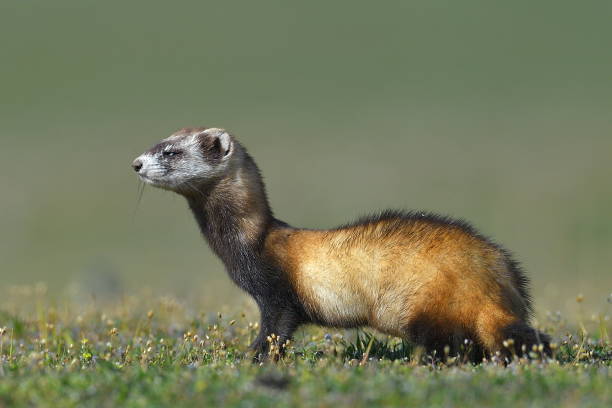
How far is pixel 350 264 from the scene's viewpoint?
8352 millimetres

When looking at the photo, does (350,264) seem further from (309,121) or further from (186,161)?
(309,121)

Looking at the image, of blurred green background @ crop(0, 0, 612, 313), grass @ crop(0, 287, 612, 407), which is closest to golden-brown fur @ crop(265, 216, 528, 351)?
grass @ crop(0, 287, 612, 407)

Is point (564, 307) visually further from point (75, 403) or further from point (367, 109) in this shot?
point (367, 109)

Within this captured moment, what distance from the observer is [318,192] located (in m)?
42.4

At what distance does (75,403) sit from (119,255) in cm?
3137

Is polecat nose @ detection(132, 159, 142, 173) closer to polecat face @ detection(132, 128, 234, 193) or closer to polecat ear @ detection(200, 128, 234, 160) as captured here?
polecat face @ detection(132, 128, 234, 193)

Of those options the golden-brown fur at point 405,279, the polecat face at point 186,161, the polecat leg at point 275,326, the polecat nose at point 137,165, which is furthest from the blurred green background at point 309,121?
the golden-brown fur at point 405,279

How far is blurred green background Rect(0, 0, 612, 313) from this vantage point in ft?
118

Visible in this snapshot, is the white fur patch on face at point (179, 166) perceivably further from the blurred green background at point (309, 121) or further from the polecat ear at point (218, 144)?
the blurred green background at point (309, 121)

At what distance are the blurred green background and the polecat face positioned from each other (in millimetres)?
4487

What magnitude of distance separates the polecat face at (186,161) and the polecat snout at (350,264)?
0.01m

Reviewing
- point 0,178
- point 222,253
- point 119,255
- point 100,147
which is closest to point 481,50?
point 100,147

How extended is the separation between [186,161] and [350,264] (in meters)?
2.20

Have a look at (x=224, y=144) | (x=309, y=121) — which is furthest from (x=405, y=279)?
(x=309, y=121)
